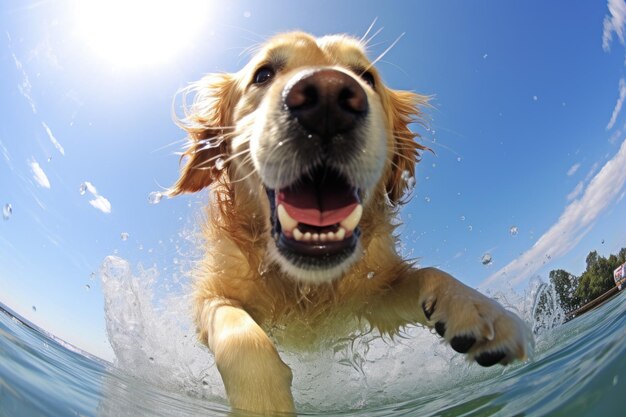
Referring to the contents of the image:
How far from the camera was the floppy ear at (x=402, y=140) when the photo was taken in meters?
3.70

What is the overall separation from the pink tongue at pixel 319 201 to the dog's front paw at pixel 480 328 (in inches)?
29.0

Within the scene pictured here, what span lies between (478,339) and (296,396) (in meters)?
1.86

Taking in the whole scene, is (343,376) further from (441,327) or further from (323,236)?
(323,236)

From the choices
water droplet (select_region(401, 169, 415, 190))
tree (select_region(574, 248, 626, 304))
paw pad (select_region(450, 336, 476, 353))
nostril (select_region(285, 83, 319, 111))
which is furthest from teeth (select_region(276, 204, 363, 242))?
tree (select_region(574, 248, 626, 304))

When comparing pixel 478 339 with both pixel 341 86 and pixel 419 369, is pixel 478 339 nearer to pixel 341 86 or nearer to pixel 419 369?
pixel 341 86

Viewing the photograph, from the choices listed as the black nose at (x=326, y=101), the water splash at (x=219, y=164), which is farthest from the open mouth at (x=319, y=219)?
the water splash at (x=219, y=164)

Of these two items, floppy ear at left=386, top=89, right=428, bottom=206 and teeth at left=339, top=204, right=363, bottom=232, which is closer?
teeth at left=339, top=204, right=363, bottom=232

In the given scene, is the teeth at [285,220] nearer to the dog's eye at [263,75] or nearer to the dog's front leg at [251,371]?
the dog's front leg at [251,371]

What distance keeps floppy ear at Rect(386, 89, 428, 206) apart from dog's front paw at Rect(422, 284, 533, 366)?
1265 mm

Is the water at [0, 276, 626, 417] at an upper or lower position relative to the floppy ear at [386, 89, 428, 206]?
lower

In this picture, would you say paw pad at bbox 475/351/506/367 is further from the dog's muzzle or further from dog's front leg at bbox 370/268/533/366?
the dog's muzzle

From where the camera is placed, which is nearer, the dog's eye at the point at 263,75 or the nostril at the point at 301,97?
the nostril at the point at 301,97

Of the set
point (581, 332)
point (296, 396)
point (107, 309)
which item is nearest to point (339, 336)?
point (296, 396)

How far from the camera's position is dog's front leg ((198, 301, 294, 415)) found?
6.21 feet
